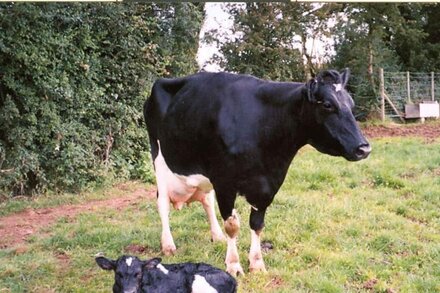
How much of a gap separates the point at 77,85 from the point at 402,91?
13.2 m

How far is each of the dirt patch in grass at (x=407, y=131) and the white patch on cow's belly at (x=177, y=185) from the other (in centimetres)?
931

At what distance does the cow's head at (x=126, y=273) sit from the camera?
140 inches

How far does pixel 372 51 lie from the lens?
19.0 meters

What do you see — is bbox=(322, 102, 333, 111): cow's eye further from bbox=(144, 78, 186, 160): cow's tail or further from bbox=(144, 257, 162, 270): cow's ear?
bbox=(144, 78, 186, 160): cow's tail

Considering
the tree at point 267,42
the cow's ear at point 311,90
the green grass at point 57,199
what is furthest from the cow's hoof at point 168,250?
the tree at point 267,42

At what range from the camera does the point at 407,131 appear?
1491cm

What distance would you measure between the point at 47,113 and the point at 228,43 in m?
9.63

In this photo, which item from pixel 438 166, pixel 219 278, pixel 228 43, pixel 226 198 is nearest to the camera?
pixel 219 278

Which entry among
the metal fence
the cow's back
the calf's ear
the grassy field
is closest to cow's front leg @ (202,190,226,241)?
the grassy field

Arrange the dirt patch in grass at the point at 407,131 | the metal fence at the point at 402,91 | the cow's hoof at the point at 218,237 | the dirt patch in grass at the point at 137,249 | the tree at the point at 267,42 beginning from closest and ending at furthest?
the dirt patch in grass at the point at 137,249
the cow's hoof at the point at 218,237
the dirt patch in grass at the point at 407,131
the tree at the point at 267,42
the metal fence at the point at 402,91

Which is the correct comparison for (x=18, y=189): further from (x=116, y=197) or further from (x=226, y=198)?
(x=226, y=198)

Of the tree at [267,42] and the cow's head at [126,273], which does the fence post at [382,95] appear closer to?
the tree at [267,42]

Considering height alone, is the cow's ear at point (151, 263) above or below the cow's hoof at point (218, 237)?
above

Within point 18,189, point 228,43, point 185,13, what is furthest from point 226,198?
point 228,43
